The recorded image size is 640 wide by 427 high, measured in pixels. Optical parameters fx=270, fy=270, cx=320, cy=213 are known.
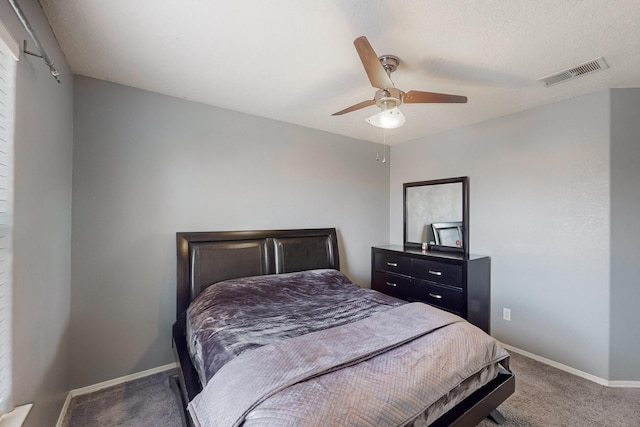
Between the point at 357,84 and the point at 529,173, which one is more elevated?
the point at 357,84

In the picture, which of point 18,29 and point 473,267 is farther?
point 473,267

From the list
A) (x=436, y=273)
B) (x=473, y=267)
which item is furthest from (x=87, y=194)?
(x=473, y=267)

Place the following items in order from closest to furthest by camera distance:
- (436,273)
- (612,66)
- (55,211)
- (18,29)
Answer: (18,29) → (55,211) → (612,66) → (436,273)

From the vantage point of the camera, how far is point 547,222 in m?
2.67

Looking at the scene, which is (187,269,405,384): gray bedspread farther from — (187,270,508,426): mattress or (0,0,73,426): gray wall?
(0,0,73,426): gray wall

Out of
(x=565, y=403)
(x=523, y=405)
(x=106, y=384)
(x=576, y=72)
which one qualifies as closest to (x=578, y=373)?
(x=565, y=403)

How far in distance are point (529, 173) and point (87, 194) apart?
4087 mm

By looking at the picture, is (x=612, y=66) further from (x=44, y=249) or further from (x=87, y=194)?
(x=87, y=194)

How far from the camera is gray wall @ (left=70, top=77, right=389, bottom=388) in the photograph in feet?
7.11

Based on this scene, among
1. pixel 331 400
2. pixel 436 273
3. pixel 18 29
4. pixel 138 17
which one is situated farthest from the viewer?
pixel 436 273

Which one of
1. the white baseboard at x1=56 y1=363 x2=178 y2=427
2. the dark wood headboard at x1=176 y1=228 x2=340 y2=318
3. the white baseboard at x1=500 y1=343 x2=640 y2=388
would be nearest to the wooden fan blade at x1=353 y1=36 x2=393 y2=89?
the dark wood headboard at x1=176 y1=228 x2=340 y2=318

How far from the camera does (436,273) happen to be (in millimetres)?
3057

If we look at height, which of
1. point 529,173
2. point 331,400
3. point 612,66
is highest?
point 612,66

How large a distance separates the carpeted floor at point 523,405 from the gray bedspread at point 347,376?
2.56 ft
